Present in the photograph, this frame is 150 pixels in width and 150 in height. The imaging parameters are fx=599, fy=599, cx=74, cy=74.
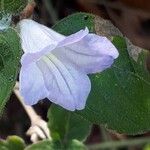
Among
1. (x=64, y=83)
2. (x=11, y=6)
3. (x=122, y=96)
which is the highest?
(x=11, y=6)

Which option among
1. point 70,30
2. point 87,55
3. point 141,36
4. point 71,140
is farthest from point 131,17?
point 87,55

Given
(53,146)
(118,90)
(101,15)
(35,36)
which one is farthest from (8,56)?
(101,15)

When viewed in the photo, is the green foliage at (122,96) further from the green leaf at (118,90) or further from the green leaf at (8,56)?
the green leaf at (8,56)

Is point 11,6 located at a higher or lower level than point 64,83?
higher

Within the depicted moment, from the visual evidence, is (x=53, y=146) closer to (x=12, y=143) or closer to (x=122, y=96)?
(x=12, y=143)

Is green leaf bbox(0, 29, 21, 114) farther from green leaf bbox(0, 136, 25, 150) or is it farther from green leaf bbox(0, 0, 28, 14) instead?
green leaf bbox(0, 136, 25, 150)

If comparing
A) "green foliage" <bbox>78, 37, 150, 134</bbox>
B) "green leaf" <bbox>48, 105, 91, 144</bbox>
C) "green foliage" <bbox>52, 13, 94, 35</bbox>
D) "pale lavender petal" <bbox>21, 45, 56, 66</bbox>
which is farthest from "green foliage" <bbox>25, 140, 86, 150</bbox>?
"pale lavender petal" <bbox>21, 45, 56, 66</bbox>

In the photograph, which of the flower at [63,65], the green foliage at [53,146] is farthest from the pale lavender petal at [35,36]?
the green foliage at [53,146]

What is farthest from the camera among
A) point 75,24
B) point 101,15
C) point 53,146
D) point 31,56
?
point 101,15
